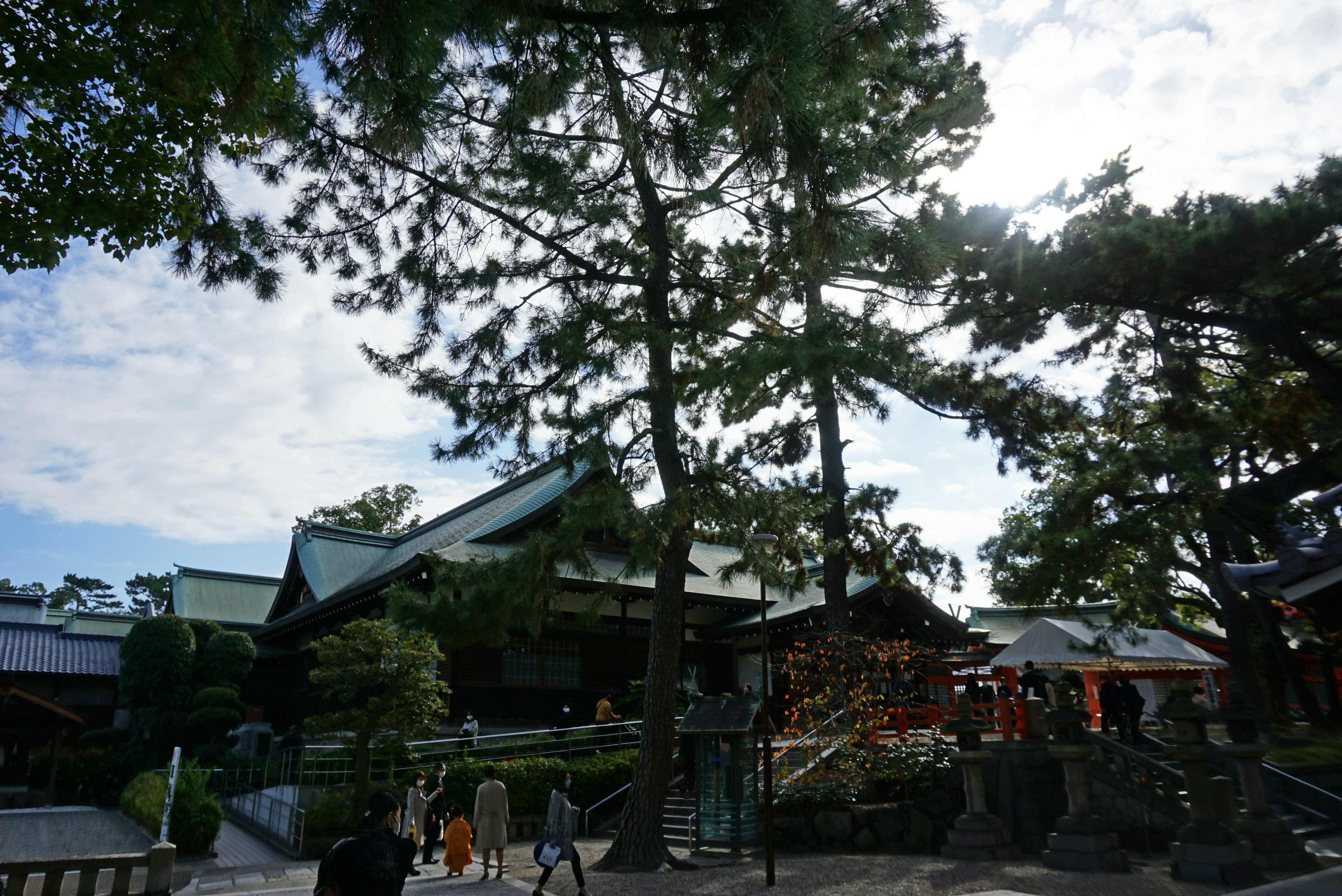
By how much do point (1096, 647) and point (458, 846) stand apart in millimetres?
12040

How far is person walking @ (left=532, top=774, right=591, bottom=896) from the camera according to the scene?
8.34m

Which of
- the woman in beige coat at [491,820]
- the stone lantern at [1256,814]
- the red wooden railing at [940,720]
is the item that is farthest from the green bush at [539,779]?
the stone lantern at [1256,814]

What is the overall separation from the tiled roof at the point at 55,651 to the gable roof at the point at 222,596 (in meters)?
2.84

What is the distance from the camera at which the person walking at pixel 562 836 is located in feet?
27.3

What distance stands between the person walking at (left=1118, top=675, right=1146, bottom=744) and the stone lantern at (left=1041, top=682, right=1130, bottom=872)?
169 inches

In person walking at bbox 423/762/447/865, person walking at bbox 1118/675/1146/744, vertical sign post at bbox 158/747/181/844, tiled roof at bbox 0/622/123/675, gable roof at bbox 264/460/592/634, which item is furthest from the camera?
tiled roof at bbox 0/622/123/675

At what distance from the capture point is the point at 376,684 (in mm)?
12508

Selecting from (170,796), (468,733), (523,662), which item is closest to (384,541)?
(523,662)

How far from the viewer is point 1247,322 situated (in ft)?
27.5

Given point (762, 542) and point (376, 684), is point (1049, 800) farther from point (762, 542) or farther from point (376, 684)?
point (376, 684)

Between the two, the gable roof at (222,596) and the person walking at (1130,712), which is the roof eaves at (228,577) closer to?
the gable roof at (222,596)

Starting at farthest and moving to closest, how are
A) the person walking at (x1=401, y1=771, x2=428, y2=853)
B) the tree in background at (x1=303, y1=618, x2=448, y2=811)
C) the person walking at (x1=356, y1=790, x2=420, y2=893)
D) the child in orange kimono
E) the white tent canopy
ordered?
the white tent canopy
the tree in background at (x1=303, y1=618, x2=448, y2=811)
the person walking at (x1=401, y1=771, x2=428, y2=853)
the child in orange kimono
the person walking at (x1=356, y1=790, x2=420, y2=893)

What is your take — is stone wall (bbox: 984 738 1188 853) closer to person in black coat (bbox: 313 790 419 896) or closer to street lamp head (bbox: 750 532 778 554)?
street lamp head (bbox: 750 532 778 554)

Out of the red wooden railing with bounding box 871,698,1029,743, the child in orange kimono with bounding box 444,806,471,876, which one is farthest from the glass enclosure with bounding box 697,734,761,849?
the child in orange kimono with bounding box 444,806,471,876
